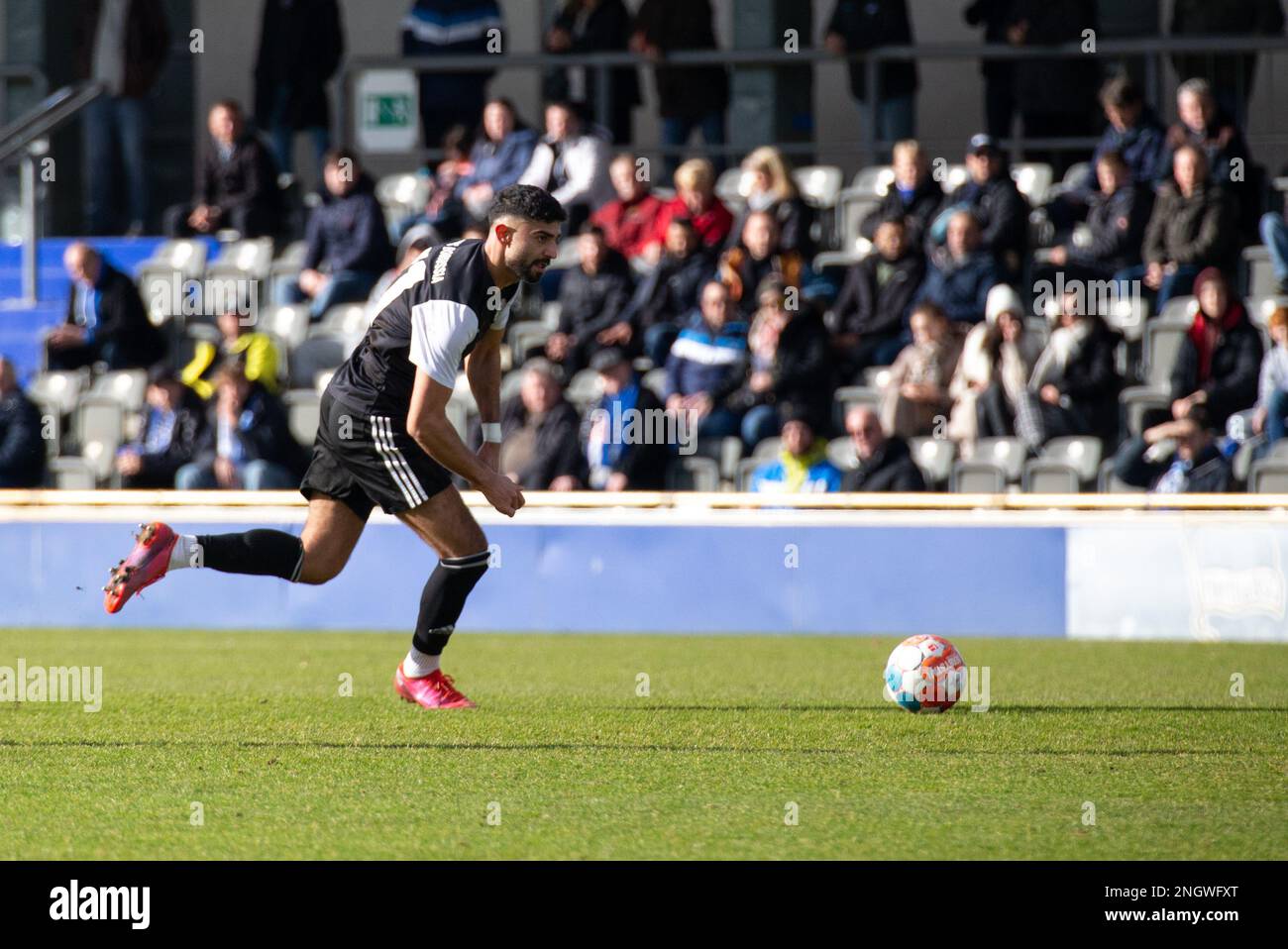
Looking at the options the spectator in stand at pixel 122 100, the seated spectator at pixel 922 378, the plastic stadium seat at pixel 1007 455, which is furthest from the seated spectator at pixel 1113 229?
the spectator in stand at pixel 122 100

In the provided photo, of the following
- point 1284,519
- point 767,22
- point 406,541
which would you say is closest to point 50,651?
point 406,541

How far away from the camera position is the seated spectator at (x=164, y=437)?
52.4 ft

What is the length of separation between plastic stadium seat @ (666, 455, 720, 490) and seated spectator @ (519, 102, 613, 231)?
294cm

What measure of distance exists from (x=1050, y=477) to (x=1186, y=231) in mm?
2148

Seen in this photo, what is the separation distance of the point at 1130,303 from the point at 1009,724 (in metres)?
7.34

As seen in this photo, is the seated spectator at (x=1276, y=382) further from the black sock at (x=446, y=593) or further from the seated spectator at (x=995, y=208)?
the black sock at (x=446, y=593)

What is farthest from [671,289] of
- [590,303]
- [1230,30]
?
[1230,30]

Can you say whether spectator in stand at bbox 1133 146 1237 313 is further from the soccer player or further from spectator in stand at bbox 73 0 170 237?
spectator in stand at bbox 73 0 170 237

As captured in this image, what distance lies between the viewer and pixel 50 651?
12.6 metres

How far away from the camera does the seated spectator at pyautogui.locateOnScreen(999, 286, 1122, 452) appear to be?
14.6 meters

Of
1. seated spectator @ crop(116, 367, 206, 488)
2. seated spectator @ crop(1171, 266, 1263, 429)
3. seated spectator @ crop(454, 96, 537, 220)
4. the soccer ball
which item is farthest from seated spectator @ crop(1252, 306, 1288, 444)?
seated spectator @ crop(116, 367, 206, 488)

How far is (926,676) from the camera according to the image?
353 inches

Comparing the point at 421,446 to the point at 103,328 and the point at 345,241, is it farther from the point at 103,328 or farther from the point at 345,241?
the point at 103,328

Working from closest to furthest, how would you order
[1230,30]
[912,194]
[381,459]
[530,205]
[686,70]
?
[530,205], [381,459], [912,194], [1230,30], [686,70]
